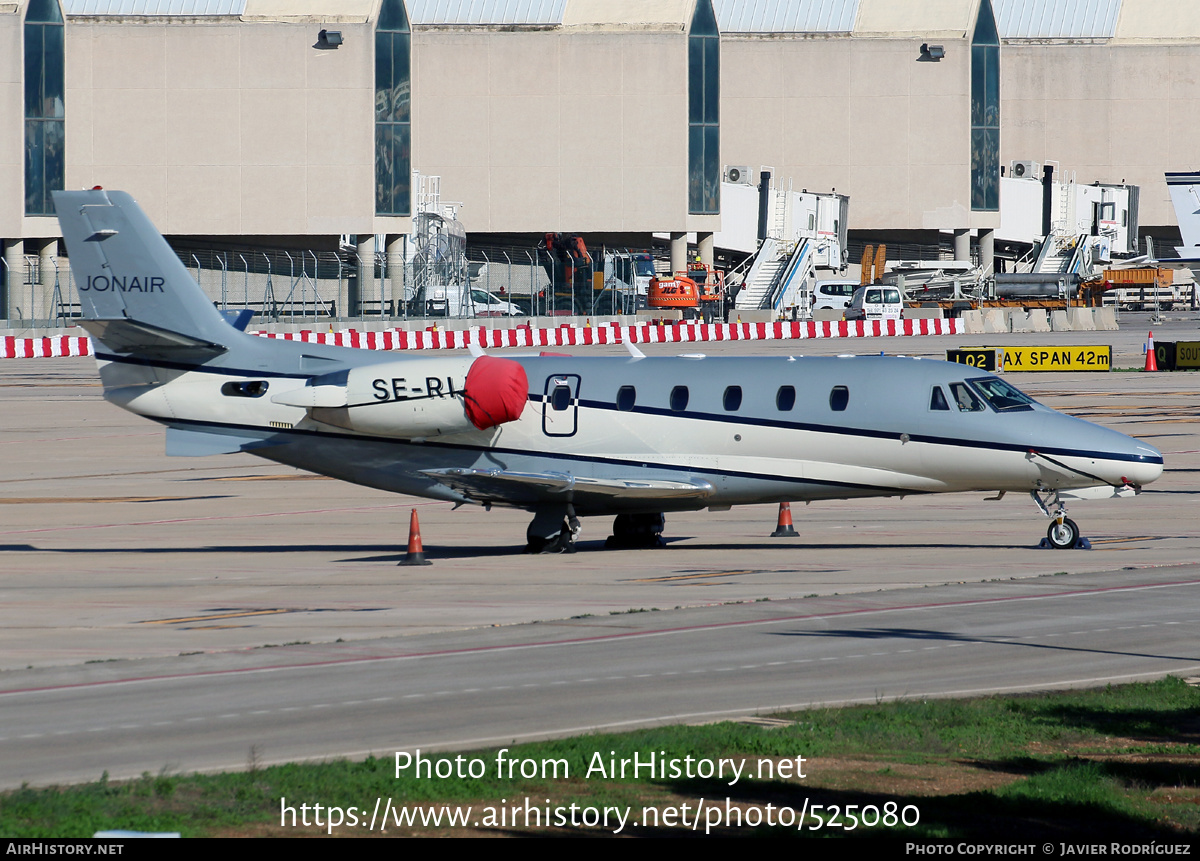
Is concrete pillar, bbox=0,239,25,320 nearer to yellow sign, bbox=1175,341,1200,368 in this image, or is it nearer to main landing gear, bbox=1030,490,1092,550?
yellow sign, bbox=1175,341,1200,368

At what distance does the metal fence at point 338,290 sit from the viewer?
82125 mm

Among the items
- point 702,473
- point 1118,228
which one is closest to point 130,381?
point 702,473

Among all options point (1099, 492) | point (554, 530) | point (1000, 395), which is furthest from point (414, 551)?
point (1099, 492)

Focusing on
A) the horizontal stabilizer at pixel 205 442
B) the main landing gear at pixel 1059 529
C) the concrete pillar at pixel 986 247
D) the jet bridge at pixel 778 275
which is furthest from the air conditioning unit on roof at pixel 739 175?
the main landing gear at pixel 1059 529

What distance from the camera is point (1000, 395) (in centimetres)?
2555

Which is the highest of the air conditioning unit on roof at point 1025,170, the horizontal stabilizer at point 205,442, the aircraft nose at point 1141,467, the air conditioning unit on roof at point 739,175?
the air conditioning unit on roof at point 1025,170

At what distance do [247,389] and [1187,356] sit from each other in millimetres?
44939

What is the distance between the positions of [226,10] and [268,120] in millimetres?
6247

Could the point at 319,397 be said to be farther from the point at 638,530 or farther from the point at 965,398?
the point at 965,398

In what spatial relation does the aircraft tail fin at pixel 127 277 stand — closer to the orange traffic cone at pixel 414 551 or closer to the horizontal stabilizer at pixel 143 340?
the horizontal stabilizer at pixel 143 340

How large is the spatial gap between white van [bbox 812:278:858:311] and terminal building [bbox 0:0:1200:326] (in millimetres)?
8790

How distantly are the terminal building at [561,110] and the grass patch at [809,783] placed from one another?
2896 inches

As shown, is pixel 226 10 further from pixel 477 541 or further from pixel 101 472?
pixel 477 541

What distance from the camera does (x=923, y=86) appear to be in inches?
4006
